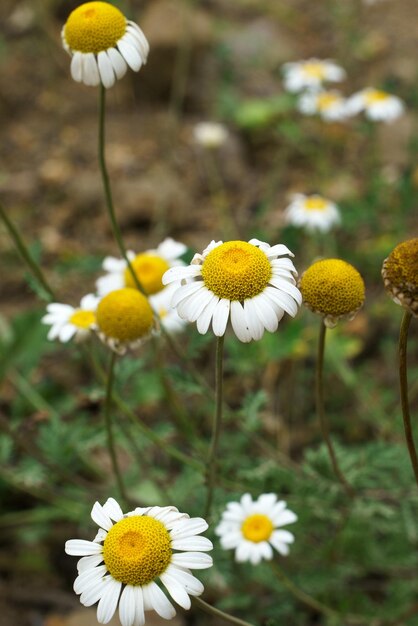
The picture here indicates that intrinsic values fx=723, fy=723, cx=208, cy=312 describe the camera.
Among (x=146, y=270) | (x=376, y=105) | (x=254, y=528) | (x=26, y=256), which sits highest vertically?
(x=376, y=105)

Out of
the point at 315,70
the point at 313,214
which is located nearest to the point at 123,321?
the point at 313,214

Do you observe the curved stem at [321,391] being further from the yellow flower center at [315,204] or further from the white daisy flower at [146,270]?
the yellow flower center at [315,204]

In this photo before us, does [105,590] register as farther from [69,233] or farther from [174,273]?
[69,233]

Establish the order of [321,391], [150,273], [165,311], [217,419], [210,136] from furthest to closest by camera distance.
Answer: [210,136] → [165,311] → [150,273] → [321,391] → [217,419]

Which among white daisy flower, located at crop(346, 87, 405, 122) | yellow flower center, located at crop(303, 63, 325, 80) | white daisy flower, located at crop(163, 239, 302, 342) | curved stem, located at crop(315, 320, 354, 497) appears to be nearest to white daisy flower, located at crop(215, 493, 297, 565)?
curved stem, located at crop(315, 320, 354, 497)

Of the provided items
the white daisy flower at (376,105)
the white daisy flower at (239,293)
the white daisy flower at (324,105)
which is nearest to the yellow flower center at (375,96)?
the white daisy flower at (376,105)

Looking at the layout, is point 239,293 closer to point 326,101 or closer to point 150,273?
point 150,273

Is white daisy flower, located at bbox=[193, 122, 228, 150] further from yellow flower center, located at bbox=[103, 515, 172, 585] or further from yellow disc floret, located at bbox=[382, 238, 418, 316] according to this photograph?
yellow flower center, located at bbox=[103, 515, 172, 585]
